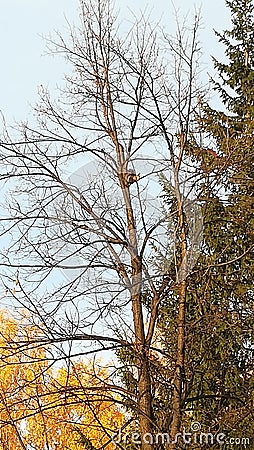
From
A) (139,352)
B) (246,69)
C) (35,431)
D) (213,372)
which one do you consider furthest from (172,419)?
(246,69)

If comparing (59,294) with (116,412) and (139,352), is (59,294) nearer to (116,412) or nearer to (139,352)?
(139,352)

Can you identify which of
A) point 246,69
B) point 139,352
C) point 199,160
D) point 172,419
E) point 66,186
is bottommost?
point 172,419

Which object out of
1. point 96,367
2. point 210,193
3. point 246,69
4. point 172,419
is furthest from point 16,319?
point 246,69

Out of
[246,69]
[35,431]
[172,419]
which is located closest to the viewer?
[172,419]

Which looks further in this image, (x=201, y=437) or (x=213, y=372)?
(x=213, y=372)

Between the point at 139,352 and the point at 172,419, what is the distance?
46 centimetres

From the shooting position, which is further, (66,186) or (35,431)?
(35,431)

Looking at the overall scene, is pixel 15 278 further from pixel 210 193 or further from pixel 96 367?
pixel 210 193

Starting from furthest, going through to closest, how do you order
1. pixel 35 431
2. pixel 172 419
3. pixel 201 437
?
pixel 35 431 → pixel 201 437 → pixel 172 419

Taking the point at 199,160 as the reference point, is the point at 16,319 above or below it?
below

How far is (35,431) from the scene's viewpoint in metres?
7.89

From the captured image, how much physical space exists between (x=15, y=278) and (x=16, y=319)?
0.28m

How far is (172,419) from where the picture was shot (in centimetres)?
436

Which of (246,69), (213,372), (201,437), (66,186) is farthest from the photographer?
(246,69)
